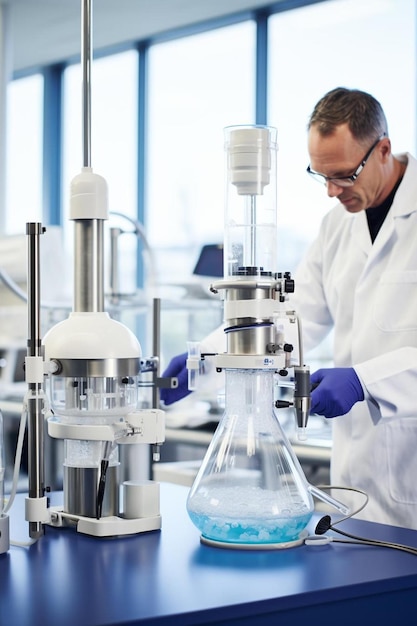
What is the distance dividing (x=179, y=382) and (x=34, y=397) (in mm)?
535

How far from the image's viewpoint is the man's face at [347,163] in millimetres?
1900

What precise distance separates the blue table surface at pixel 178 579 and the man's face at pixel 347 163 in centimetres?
91

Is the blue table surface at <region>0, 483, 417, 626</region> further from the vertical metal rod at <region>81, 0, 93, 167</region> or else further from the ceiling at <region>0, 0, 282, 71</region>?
the ceiling at <region>0, 0, 282, 71</region>

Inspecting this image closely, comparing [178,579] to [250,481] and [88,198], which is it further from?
[88,198]

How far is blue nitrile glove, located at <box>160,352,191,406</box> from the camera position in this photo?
169cm

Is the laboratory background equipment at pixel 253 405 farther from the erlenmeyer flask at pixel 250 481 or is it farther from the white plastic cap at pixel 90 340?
the white plastic cap at pixel 90 340

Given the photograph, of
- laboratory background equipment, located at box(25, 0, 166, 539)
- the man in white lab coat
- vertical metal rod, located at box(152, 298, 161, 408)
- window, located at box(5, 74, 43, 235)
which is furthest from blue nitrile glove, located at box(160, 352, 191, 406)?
window, located at box(5, 74, 43, 235)

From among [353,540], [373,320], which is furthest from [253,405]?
[373,320]

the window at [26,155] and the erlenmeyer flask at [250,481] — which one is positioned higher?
the window at [26,155]

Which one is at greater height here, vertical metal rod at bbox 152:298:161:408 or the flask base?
vertical metal rod at bbox 152:298:161:408

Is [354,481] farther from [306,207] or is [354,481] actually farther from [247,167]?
[306,207]

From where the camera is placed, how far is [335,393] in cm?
151

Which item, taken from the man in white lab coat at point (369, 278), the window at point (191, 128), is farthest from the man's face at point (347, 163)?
the window at point (191, 128)

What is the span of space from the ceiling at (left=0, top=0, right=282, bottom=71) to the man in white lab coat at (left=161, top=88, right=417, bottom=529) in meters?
3.56
